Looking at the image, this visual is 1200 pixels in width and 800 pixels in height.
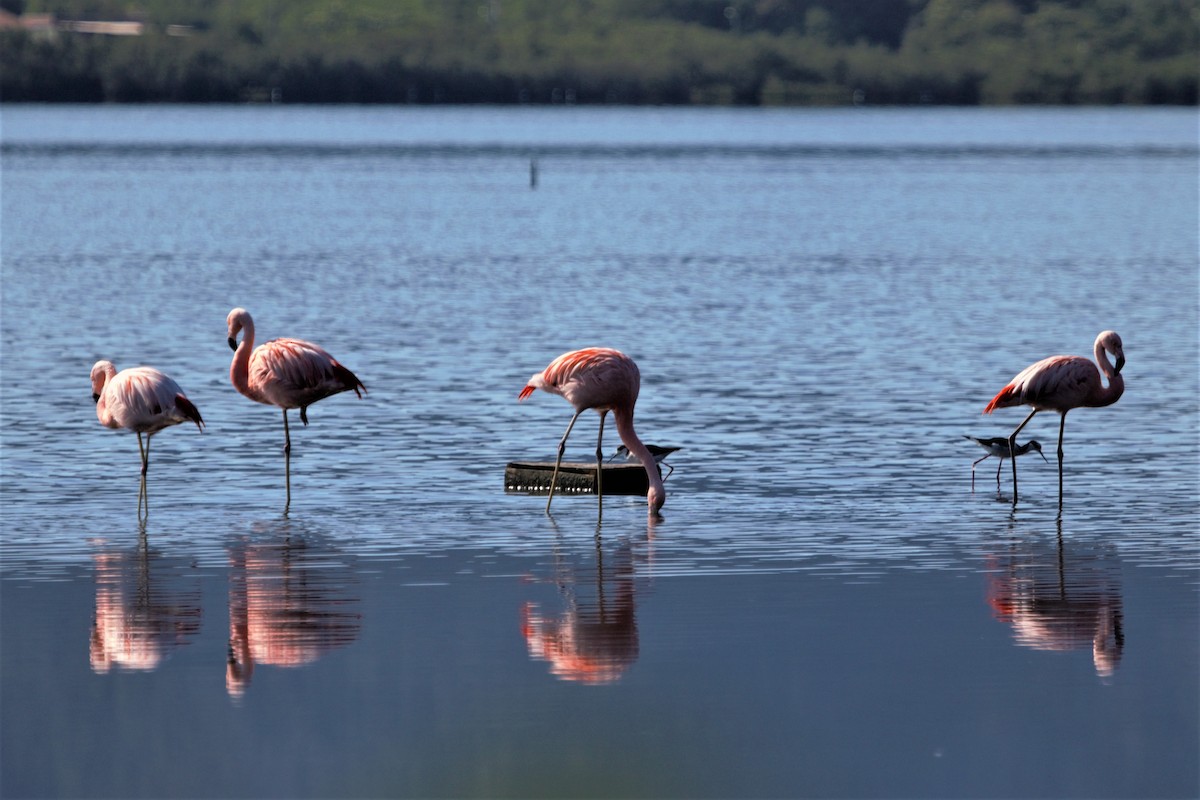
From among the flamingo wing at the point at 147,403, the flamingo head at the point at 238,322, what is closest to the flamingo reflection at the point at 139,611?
the flamingo wing at the point at 147,403

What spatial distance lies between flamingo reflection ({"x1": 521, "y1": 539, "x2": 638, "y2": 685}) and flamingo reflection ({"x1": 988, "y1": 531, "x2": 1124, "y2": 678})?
189cm

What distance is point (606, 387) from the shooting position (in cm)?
1398

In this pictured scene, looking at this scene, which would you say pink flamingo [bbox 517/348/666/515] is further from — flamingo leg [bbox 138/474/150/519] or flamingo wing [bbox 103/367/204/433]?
flamingo leg [bbox 138/474/150/519]

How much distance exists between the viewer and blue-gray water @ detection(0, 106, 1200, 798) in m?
8.74

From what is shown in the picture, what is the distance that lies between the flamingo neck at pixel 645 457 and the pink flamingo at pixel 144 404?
2700mm

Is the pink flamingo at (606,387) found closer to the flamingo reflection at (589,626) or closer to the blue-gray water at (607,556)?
the blue-gray water at (607,556)

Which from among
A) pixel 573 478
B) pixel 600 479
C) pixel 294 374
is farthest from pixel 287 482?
pixel 600 479

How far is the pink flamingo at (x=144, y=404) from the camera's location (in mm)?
13812

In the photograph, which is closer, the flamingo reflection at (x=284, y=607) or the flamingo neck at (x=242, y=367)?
the flamingo reflection at (x=284, y=607)

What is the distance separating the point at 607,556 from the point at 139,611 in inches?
114

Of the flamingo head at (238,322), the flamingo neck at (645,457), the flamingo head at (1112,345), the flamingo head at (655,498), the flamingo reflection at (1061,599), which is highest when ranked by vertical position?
the flamingo head at (238,322)

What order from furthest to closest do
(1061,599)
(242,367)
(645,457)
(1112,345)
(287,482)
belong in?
(1112,345) < (242,367) < (287,482) < (645,457) < (1061,599)

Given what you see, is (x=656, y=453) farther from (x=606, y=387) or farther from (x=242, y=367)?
(x=242, y=367)

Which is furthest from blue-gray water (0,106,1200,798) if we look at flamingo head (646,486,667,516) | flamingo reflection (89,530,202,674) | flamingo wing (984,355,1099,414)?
Answer: flamingo wing (984,355,1099,414)
